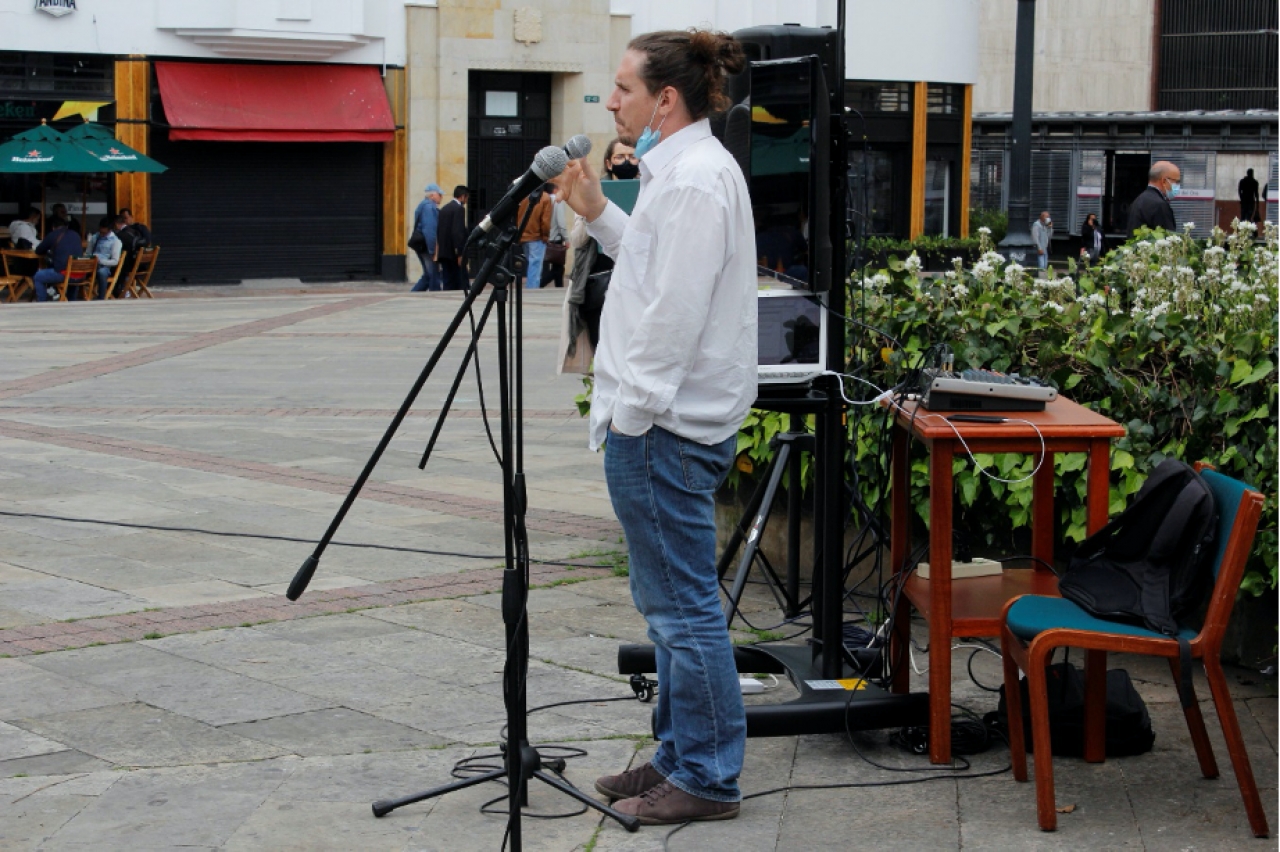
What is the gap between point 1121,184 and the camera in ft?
112

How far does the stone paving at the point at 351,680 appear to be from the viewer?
4.02 meters

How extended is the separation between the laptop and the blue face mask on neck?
617 millimetres

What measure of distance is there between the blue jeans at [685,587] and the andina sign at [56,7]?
2405 cm

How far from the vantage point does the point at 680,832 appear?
3.97 m

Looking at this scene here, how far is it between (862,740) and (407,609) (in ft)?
7.27

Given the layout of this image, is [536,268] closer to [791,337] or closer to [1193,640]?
[791,337]

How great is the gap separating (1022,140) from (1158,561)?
23001 millimetres

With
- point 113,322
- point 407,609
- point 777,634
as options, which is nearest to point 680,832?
point 777,634

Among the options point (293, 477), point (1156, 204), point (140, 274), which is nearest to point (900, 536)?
point (293, 477)

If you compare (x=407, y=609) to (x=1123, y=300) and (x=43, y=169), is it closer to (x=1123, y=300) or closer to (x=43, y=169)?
(x=1123, y=300)

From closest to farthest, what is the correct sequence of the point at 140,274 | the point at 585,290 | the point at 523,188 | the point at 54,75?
the point at 523,188 → the point at 585,290 → the point at 140,274 → the point at 54,75

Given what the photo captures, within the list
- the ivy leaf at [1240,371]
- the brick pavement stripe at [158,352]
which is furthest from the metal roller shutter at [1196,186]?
the ivy leaf at [1240,371]

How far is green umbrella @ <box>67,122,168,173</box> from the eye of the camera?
22.9 meters

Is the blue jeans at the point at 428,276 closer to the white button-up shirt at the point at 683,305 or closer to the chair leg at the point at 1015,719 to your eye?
the chair leg at the point at 1015,719
